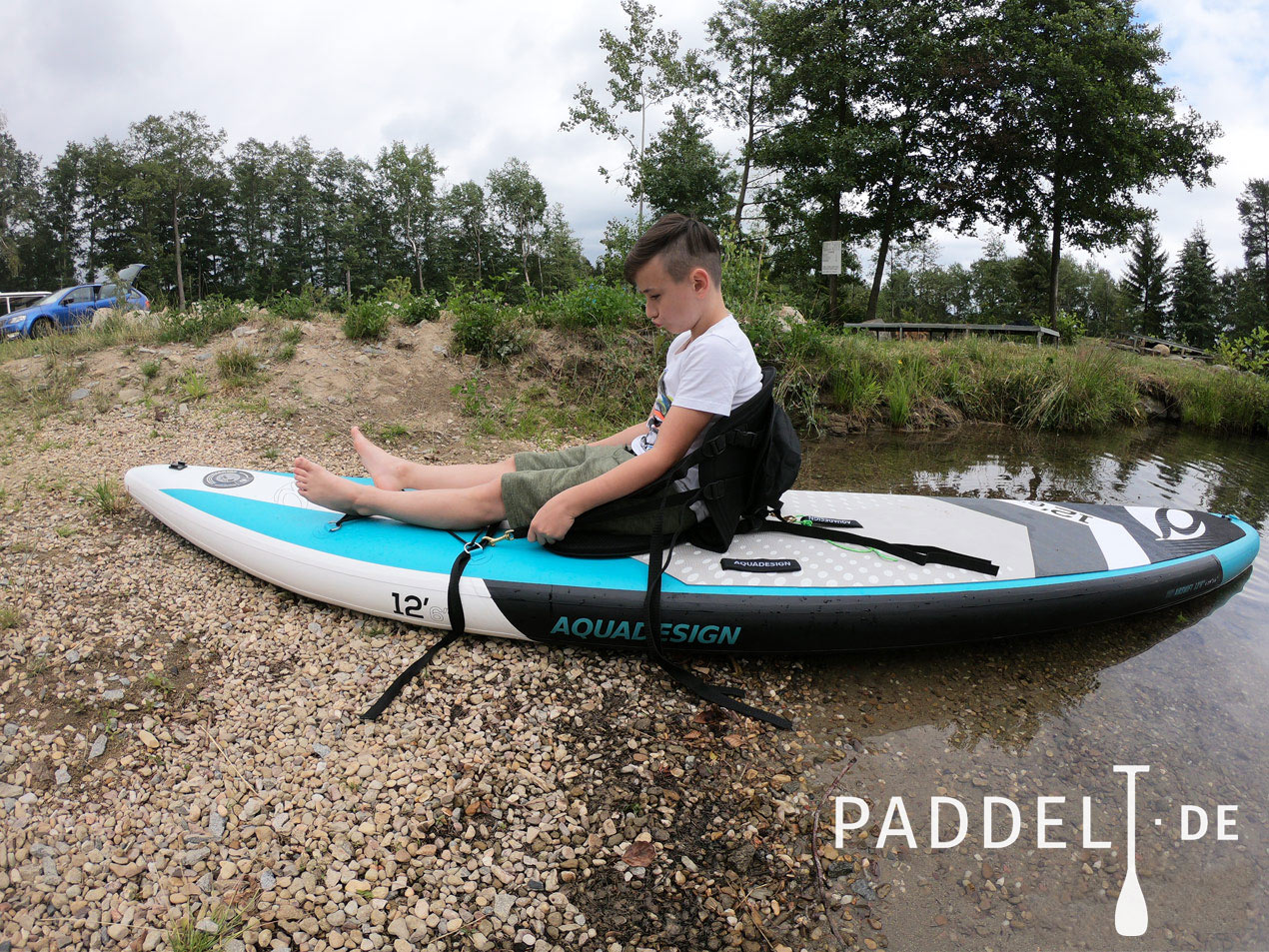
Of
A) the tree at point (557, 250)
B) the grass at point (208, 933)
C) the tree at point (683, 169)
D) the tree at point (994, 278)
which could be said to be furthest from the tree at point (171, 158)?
the tree at point (994, 278)

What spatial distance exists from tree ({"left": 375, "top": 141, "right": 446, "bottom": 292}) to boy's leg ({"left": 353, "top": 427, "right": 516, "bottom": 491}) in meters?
43.3

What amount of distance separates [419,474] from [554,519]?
964mm

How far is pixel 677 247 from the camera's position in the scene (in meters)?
2.56

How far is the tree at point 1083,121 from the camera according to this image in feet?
52.7

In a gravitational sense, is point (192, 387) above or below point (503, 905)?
above

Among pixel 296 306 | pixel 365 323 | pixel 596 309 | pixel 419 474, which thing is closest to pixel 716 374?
pixel 419 474

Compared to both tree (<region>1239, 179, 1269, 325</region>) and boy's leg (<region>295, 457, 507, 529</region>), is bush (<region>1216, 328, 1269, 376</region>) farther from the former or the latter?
tree (<region>1239, 179, 1269, 325</region>)

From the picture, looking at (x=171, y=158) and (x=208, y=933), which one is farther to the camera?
(x=171, y=158)

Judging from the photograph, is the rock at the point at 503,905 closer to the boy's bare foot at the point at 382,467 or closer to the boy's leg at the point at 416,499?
the boy's leg at the point at 416,499

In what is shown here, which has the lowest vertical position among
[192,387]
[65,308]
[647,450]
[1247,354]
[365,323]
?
[647,450]

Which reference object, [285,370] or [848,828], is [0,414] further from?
[848,828]

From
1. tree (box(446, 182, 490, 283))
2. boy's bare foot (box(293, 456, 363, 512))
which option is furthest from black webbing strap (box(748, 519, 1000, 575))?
tree (box(446, 182, 490, 283))

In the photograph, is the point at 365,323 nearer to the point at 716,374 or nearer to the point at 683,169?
the point at 716,374

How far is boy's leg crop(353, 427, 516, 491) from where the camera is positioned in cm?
327
